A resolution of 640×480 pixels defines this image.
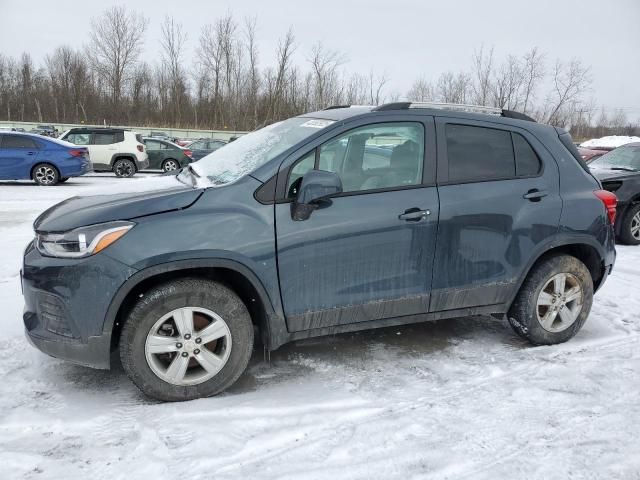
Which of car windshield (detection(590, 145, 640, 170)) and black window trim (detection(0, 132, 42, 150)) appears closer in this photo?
car windshield (detection(590, 145, 640, 170))

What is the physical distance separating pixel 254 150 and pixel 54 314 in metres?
1.66

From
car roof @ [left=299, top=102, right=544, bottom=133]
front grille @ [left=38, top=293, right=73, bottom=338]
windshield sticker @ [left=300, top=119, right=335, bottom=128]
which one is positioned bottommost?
front grille @ [left=38, top=293, right=73, bottom=338]

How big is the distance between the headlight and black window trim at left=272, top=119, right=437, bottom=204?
91 centimetres

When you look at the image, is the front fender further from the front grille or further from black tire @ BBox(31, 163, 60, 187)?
black tire @ BBox(31, 163, 60, 187)

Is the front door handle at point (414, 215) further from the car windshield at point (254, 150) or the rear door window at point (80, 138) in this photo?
the rear door window at point (80, 138)

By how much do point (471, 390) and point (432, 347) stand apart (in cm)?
72

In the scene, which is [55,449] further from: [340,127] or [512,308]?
[512,308]

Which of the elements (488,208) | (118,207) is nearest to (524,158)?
(488,208)

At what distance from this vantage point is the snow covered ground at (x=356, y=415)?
8.41 ft

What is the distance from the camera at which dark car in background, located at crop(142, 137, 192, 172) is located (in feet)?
66.4

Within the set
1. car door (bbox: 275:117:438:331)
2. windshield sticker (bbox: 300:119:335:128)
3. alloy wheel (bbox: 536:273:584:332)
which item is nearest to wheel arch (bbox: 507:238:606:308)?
alloy wheel (bbox: 536:273:584:332)

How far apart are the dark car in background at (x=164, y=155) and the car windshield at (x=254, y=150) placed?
16.9 meters

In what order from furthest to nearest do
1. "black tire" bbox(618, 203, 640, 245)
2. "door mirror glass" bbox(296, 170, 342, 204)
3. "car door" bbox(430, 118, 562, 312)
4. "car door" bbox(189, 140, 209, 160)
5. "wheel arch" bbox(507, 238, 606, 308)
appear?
1. "car door" bbox(189, 140, 209, 160)
2. "black tire" bbox(618, 203, 640, 245)
3. "wheel arch" bbox(507, 238, 606, 308)
4. "car door" bbox(430, 118, 562, 312)
5. "door mirror glass" bbox(296, 170, 342, 204)

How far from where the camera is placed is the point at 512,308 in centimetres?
404
